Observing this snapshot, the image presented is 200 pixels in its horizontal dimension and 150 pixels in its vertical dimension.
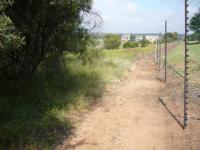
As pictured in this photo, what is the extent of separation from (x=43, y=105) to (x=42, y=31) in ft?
6.74

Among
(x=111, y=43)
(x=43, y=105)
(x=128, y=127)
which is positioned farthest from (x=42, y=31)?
(x=111, y=43)

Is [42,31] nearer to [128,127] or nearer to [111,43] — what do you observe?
[128,127]

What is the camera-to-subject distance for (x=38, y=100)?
398 inches

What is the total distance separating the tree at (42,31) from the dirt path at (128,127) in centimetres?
212

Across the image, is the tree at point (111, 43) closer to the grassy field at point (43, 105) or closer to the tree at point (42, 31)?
the grassy field at point (43, 105)

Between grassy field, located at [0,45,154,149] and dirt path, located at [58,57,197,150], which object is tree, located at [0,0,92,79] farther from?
dirt path, located at [58,57,197,150]

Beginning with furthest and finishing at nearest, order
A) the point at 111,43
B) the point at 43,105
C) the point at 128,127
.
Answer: the point at 111,43
the point at 43,105
the point at 128,127

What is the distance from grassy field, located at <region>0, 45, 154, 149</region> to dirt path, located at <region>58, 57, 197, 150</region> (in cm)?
49

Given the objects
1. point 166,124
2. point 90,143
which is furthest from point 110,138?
point 166,124

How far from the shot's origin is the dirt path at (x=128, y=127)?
309 inches

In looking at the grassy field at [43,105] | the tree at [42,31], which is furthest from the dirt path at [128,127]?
the tree at [42,31]

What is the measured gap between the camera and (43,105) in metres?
9.95

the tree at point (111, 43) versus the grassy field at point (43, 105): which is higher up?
the tree at point (111, 43)

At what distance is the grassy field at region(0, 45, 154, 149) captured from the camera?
7.89 m
